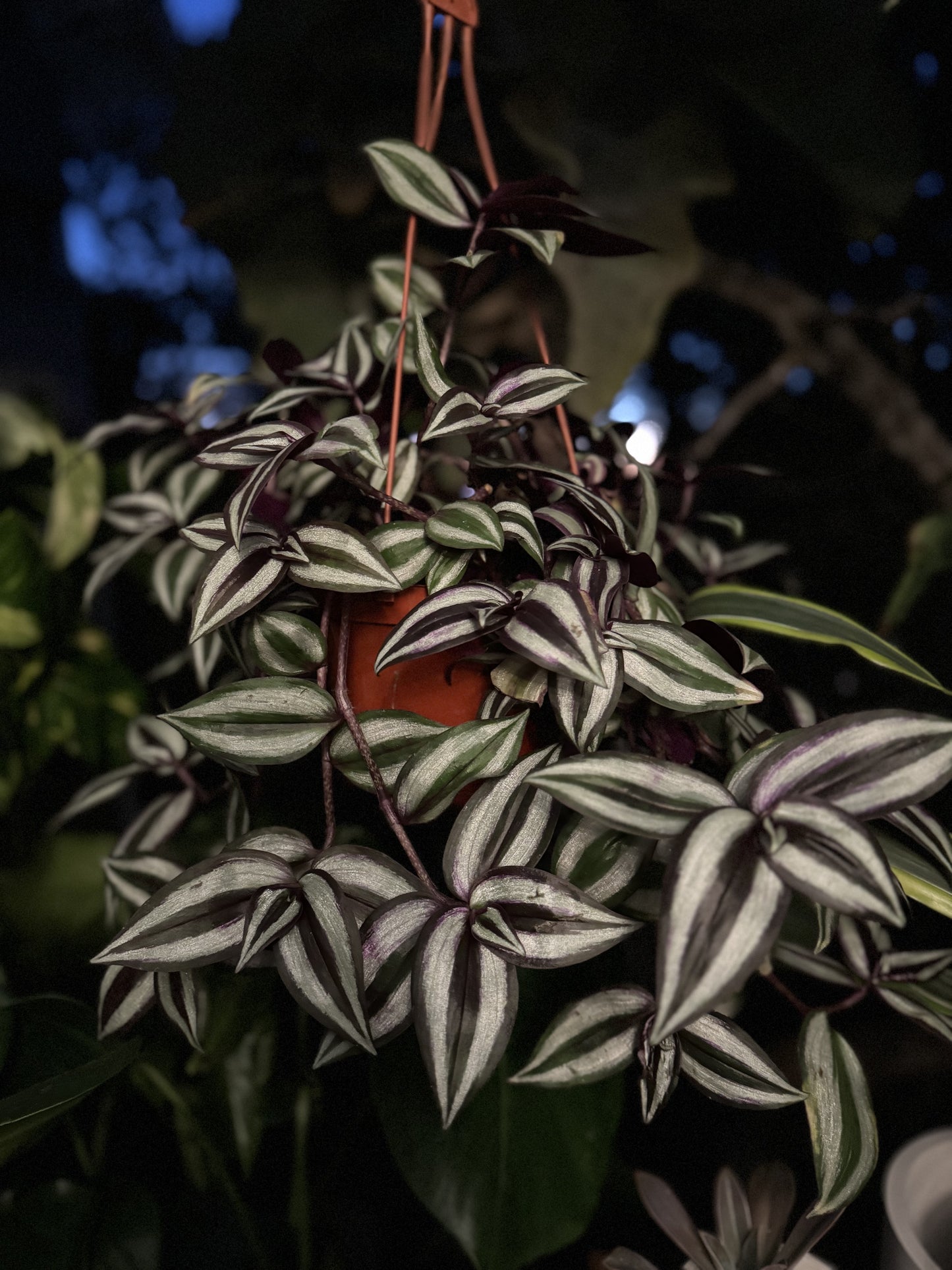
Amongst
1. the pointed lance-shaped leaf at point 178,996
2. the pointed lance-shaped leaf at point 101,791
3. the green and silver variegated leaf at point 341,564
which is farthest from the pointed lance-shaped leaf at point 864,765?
the pointed lance-shaped leaf at point 101,791

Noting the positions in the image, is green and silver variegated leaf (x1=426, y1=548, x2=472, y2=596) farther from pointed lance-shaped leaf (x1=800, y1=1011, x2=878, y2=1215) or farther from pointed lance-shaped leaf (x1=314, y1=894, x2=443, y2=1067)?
pointed lance-shaped leaf (x1=800, y1=1011, x2=878, y2=1215)

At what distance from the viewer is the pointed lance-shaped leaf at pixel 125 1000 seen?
50cm

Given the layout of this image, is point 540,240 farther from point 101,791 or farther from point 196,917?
point 101,791

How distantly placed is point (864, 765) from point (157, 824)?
523mm

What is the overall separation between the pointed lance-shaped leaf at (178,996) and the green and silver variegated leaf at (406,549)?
27cm

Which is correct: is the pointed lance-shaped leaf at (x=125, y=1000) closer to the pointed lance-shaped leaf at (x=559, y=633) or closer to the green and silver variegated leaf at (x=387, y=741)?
the green and silver variegated leaf at (x=387, y=741)

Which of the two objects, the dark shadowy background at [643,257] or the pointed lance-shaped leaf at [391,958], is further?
the dark shadowy background at [643,257]

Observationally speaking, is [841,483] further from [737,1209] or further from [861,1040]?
[737,1209]

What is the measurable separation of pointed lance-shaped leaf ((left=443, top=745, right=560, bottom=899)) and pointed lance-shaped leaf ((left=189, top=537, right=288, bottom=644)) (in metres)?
0.17

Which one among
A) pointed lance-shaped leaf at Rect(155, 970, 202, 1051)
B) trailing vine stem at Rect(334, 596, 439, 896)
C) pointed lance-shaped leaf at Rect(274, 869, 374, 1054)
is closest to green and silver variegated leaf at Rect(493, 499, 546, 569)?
trailing vine stem at Rect(334, 596, 439, 896)

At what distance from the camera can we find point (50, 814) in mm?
1084

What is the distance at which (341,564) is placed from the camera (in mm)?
463

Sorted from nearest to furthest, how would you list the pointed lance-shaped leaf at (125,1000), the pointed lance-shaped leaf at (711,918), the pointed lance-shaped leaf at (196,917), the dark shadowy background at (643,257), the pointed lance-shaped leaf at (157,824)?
the pointed lance-shaped leaf at (711,918), the pointed lance-shaped leaf at (196,917), the pointed lance-shaped leaf at (125,1000), the pointed lance-shaped leaf at (157,824), the dark shadowy background at (643,257)

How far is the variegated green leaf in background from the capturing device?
534 mm
